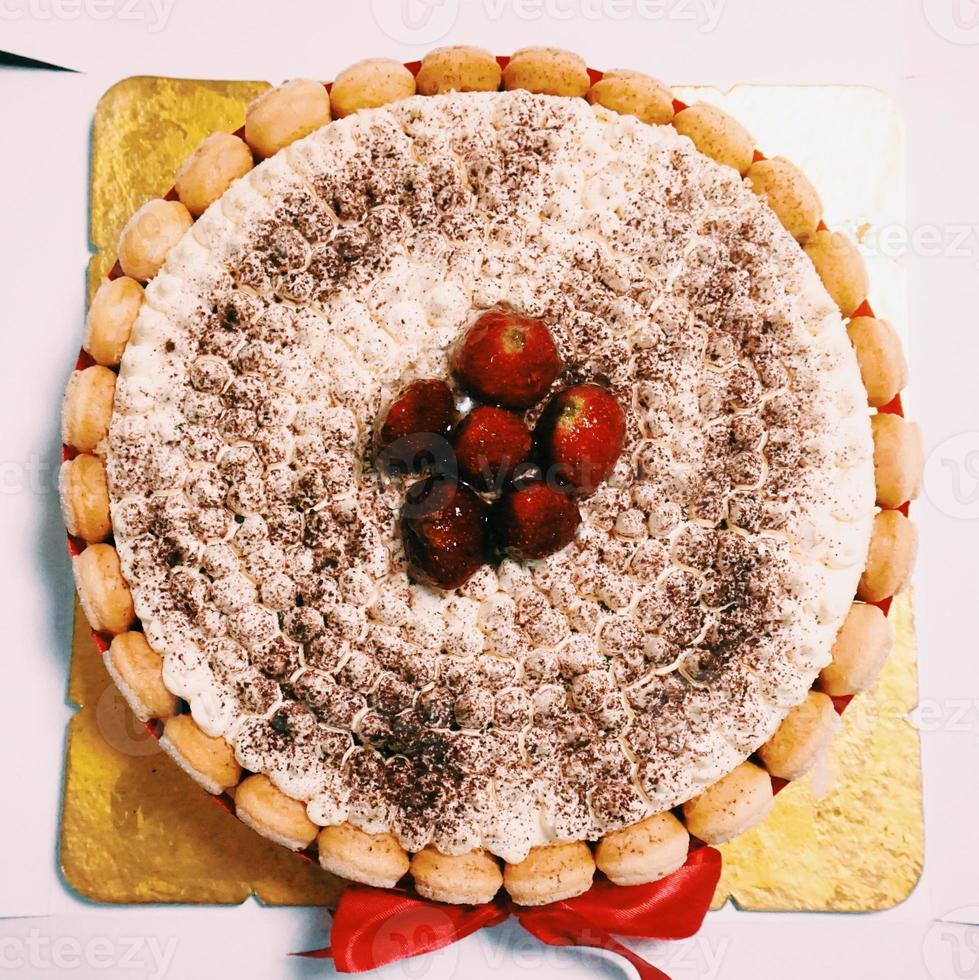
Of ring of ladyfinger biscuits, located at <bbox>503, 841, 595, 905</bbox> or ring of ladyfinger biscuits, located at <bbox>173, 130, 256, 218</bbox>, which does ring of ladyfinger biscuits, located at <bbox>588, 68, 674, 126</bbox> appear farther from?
ring of ladyfinger biscuits, located at <bbox>503, 841, 595, 905</bbox>

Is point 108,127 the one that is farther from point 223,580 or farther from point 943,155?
point 943,155

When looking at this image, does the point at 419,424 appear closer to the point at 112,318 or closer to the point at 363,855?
the point at 112,318

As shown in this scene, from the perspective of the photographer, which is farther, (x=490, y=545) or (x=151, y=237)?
(x=151, y=237)

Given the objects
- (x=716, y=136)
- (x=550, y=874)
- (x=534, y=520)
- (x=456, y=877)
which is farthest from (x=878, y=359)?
(x=456, y=877)

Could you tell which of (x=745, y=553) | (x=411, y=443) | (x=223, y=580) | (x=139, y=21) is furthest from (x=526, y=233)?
(x=139, y=21)

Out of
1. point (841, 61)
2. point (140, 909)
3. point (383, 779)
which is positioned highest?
point (841, 61)

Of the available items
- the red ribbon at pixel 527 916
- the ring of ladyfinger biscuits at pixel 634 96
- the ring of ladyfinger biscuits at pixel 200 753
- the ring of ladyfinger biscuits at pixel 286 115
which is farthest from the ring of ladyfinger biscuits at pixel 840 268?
the ring of ladyfinger biscuits at pixel 200 753
